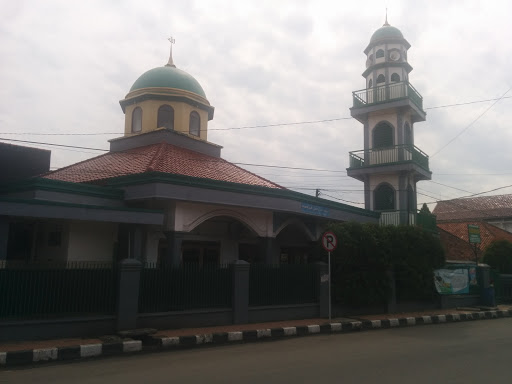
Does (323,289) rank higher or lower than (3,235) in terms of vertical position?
lower

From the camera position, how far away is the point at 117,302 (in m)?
9.70

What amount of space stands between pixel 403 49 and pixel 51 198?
1960 cm

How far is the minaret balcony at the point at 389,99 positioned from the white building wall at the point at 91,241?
588 inches

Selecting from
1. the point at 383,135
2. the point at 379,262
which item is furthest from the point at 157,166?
the point at 383,135

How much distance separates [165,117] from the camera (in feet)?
60.4

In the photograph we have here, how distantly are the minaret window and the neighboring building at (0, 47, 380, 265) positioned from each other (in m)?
3.08

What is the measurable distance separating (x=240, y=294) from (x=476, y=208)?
111 ft

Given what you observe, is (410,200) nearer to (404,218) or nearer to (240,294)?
(404,218)

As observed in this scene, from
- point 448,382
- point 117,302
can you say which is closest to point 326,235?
point 117,302

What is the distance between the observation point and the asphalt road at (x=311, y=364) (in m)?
6.40

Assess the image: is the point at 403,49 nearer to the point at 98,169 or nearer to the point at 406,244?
the point at 406,244

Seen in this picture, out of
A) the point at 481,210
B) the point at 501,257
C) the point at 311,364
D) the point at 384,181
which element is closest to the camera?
the point at 311,364

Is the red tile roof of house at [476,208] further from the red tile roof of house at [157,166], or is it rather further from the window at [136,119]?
the window at [136,119]

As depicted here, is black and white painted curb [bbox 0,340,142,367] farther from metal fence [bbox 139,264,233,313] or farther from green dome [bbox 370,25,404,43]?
green dome [bbox 370,25,404,43]
